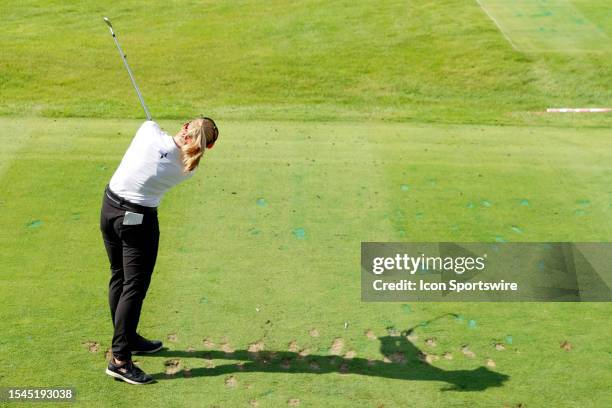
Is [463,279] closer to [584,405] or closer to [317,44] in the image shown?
[584,405]

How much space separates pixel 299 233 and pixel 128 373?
9.13ft

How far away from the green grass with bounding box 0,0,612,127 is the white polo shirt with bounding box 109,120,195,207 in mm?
5940

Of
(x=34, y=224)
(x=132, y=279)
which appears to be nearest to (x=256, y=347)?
(x=132, y=279)

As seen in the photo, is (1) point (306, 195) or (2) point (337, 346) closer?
(2) point (337, 346)

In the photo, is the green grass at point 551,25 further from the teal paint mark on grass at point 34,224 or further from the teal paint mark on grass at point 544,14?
the teal paint mark on grass at point 34,224

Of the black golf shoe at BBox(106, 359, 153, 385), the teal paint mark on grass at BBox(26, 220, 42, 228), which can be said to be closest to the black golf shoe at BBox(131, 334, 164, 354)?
the black golf shoe at BBox(106, 359, 153, 385)

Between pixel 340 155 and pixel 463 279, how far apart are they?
10.4 feet

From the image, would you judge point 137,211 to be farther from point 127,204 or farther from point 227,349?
point 227,349

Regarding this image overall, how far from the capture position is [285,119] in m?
11.5

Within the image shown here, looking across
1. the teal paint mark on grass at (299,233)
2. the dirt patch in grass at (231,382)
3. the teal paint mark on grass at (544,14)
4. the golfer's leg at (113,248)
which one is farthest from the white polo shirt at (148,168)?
the teal paint mark on grass at (544,14)

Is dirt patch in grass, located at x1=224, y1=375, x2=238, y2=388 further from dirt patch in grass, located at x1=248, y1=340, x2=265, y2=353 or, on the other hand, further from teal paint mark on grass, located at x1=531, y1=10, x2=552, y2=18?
teal paint mark on grass, located at x1=531, y1=10, x2=552, y2=18

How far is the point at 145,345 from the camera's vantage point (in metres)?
6.14

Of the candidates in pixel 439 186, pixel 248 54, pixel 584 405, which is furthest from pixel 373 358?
pixel 248 54

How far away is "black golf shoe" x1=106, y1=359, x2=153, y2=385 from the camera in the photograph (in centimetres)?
582
